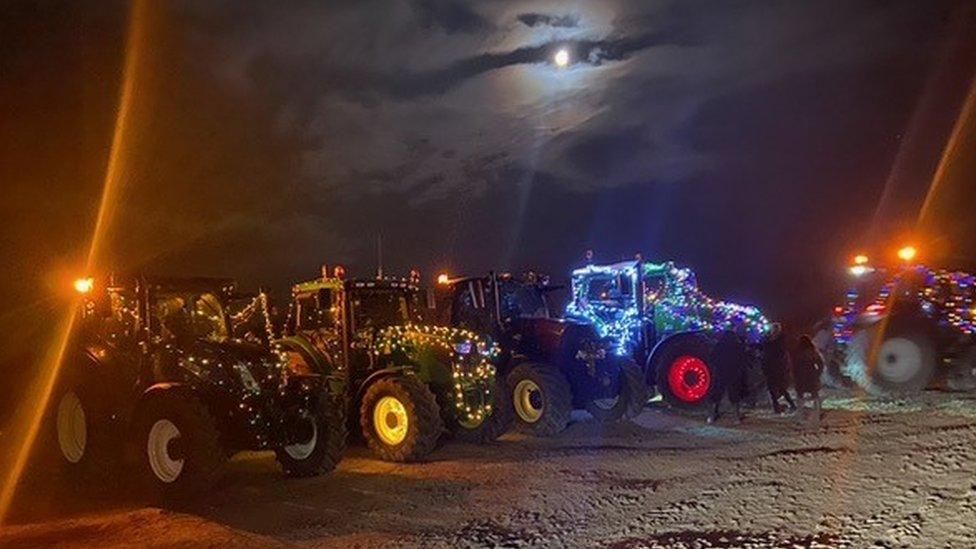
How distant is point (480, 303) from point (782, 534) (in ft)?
24.8

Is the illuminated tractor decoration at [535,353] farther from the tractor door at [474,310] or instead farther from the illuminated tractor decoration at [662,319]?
the illuminated tractor decoration at [662,319]

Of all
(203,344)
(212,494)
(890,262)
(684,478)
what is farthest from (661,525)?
(890,262)

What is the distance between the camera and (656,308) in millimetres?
14672

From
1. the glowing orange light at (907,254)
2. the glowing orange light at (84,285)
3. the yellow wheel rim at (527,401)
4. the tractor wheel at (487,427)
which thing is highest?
the glowing orange light at (907,254)

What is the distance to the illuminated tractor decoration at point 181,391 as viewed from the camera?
921cm

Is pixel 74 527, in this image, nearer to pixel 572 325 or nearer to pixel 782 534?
pixel 782 534

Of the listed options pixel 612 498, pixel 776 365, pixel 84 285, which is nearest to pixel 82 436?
pixel 84 285

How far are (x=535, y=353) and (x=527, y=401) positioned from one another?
80cm

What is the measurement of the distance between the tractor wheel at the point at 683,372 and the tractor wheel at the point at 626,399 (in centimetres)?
69

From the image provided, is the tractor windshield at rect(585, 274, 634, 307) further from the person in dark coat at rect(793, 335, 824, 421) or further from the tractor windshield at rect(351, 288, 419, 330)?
the tractor windshield at rect(351, 288, 419, 330)

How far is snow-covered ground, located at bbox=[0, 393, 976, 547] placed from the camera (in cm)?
634

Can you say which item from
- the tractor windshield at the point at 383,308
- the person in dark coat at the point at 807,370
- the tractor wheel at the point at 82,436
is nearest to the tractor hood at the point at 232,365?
the tractor wheel at the point at 82,436

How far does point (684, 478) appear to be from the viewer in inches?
327

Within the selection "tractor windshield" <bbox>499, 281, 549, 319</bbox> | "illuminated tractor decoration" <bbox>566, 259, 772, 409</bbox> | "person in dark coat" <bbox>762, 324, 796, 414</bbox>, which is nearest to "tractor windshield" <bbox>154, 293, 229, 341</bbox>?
"tractor windshield" <bbox>499, 281, 549, 319</bbox>
